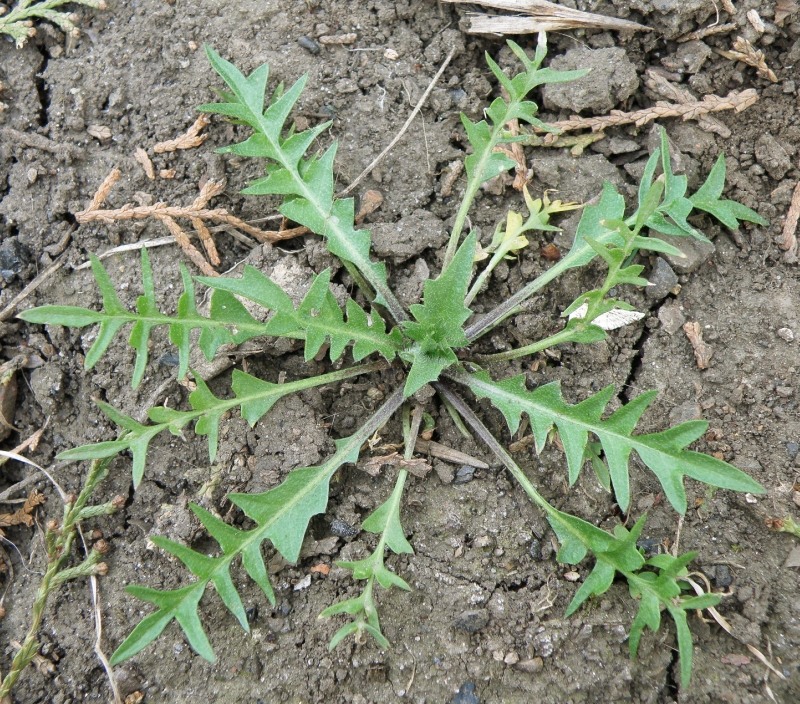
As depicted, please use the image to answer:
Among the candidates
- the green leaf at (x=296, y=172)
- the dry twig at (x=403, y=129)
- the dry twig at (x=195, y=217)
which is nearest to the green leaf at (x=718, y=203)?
the dry twig at (x=403, y=129)

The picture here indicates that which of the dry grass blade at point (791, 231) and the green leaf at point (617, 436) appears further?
the dry grass blade at point (791, 231)

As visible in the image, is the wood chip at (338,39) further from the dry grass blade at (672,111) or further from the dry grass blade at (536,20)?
the dry grass blade at (672,111)

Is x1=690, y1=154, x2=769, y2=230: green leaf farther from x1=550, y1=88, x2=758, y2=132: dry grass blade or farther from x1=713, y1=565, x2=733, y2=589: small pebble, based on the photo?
x1=713, y1=565, x2=733, y2=589: small pebble

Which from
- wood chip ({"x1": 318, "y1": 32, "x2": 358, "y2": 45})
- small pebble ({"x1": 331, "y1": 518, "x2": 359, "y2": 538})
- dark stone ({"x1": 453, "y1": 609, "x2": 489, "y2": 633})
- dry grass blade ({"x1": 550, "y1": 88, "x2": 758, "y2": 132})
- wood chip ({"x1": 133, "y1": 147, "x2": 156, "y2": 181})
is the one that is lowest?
dark stone ({"x1": 453, "y1": 609, "x2": 489, "y2": 633})

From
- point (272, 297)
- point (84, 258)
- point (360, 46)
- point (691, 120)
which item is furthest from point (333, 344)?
point (691, 120)

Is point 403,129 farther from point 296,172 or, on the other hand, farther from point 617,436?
point 617,436

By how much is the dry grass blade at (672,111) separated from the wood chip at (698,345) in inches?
38.5

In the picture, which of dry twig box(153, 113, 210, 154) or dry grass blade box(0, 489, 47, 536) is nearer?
dry grass blade box(0, 489, 47, 536)

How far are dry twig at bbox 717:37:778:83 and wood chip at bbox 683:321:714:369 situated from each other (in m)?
1.23

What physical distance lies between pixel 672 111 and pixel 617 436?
1.60 metres

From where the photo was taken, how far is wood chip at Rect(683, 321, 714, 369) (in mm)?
2936

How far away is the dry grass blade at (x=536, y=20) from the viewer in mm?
3250

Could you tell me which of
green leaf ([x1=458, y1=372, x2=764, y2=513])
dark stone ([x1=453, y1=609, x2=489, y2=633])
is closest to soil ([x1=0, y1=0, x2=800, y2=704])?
dark stone ([x1=453, y1=609, x2=489, y2=633])

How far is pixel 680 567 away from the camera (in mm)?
2381
